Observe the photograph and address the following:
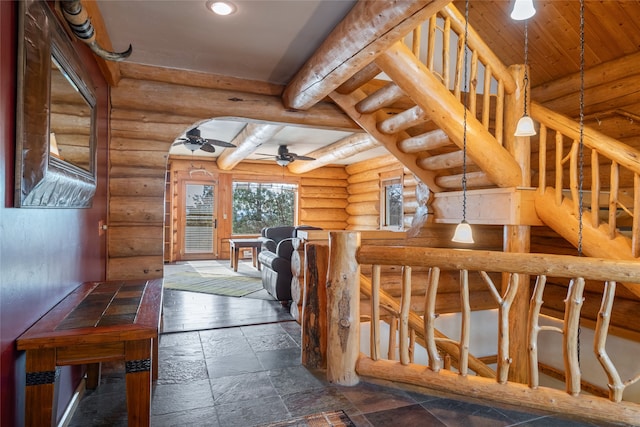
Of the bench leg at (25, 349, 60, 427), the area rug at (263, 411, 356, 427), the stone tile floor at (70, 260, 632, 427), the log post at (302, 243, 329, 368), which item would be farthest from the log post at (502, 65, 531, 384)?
the bench leg at (25, 349, 60, 427)

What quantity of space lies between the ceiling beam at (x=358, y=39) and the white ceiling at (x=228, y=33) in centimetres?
14

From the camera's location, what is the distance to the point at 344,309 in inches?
94.9

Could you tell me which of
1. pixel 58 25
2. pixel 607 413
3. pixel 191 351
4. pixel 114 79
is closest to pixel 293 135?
pixel 114 79

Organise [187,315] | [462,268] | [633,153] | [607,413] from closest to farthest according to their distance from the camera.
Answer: [607,413] < [462,268] < [633,153] < [187,315]

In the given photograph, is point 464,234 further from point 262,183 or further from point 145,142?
point 262,183

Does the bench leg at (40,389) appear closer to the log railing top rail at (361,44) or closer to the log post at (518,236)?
the log railing top rail at (361,44)

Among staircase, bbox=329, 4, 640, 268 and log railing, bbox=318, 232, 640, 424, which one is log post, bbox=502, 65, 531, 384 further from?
log railing, bbox=318, 232, 640, 424

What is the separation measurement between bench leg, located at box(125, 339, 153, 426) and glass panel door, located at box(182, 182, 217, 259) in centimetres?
773

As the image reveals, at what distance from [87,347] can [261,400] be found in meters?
1.06

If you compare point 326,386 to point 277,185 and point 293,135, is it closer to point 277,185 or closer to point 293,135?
point 293,135

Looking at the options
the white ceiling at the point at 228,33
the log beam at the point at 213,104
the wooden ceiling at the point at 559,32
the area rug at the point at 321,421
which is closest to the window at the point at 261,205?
the log beam at the point at 213,104

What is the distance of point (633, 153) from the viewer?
2.77 m

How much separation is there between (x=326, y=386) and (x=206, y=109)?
8.91 feet

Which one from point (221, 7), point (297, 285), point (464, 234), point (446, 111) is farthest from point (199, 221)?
point (464, 234)
